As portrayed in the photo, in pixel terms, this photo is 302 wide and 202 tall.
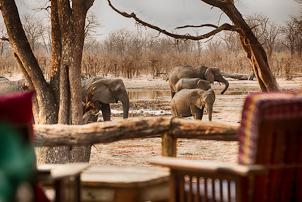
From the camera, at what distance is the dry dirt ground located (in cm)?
1435

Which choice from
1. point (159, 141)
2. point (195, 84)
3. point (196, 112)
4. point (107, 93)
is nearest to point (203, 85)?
point (195, 84)

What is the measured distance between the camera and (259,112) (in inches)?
108

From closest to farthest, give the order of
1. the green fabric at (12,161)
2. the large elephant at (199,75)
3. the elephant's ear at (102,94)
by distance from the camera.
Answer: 1. the green fabric at (12,161)
2. the elephant's ear at (102,94)
3. the large elephant at (199,75)

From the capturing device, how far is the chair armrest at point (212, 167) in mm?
2730

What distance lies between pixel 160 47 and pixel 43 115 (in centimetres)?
4911

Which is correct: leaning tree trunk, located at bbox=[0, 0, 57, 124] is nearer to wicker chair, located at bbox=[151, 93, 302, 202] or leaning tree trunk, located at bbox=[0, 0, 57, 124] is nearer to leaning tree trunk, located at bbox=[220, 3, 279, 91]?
leaning tree trunk, located at bbox=[220, 3, 279, 91]

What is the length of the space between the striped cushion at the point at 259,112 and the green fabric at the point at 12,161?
833mm

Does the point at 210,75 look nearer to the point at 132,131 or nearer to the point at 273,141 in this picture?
the point at 132,131

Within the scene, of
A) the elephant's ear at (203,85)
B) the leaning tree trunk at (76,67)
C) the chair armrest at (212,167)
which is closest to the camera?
the chair armrest at (212,167)

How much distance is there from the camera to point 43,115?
9.41m

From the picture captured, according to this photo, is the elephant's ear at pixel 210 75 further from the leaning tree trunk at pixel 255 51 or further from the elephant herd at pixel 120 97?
the leaning tree trunk at pixel 255 51

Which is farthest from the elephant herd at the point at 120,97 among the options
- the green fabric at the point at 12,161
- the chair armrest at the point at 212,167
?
the green fabric at the point at 12,161

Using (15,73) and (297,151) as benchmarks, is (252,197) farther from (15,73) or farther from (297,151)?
(15,73)

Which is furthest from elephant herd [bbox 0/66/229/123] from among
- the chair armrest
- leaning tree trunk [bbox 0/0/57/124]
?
the chair armrest
